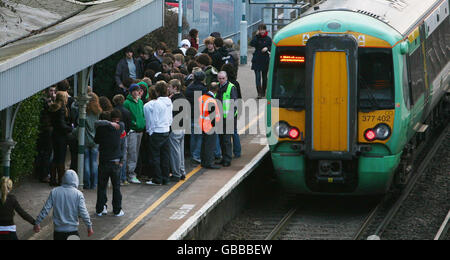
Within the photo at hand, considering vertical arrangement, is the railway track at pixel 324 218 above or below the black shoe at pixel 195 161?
below

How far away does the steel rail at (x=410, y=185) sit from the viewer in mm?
16922

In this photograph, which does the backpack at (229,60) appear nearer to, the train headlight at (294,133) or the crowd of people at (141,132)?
the crowd of people at (141,132)

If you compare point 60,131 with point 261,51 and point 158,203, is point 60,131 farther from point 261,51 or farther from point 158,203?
point 261,51

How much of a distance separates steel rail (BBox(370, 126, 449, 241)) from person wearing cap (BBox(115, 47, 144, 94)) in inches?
225

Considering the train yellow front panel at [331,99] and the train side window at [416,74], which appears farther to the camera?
the train side window at [416,74]

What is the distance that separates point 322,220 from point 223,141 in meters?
2.46

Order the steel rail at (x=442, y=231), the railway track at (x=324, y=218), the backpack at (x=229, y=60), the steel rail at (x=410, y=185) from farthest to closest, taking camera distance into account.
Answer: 1. the backpack at (x=229, y=60)
2. the steel rail at (x=410, y=185)
3. the railway track at (x=324, y=218)
4. the steel rail at (x=442, y=231)

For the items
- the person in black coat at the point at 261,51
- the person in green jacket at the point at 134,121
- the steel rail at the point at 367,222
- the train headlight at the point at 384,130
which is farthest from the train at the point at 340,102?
the person in black coat at the point at 261,51

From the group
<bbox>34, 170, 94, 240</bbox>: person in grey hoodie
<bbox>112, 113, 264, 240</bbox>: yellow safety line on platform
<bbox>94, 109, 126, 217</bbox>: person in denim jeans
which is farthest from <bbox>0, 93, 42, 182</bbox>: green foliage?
<bbox>34, 170, 94, 240</bbox>: person in grey hoodie

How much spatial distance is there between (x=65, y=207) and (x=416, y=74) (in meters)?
7.55

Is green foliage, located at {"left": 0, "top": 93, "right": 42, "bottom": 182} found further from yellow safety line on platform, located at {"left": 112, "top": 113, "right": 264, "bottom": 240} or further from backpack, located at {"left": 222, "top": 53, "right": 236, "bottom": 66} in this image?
backpack, located at {"left": 222, "top": 53, "right": 236, "bottom": 66}

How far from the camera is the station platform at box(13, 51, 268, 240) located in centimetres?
1463

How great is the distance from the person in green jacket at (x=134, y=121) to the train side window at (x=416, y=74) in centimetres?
452
